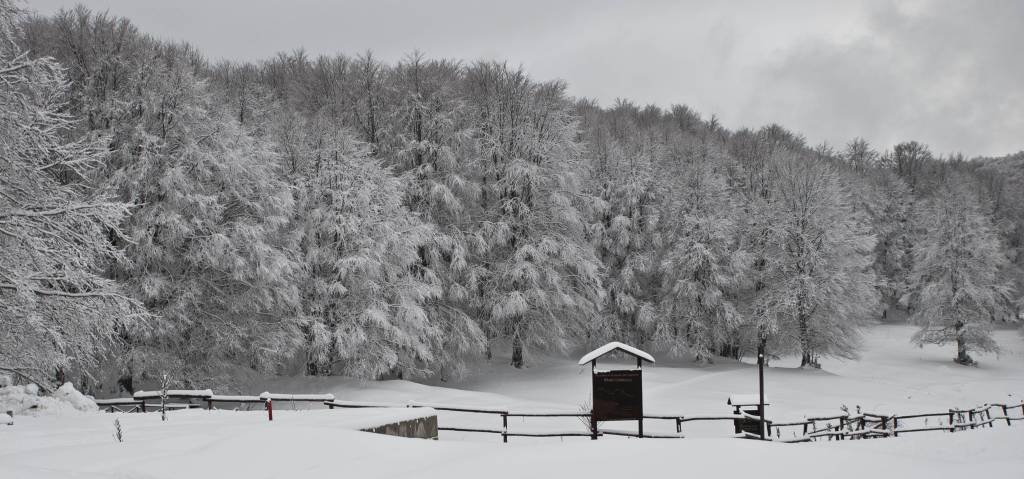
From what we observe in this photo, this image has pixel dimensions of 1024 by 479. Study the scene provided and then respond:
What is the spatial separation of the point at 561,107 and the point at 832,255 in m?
16.0

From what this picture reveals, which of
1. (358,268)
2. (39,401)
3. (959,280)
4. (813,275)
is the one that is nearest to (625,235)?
(813,275)

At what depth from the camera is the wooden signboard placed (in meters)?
11.8

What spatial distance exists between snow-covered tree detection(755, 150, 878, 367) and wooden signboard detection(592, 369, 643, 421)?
22.5m

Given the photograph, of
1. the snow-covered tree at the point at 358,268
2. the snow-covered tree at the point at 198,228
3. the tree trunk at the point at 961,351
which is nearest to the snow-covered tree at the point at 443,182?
the snow-covered tree at the point at 358,268

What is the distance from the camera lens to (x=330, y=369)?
2434cm

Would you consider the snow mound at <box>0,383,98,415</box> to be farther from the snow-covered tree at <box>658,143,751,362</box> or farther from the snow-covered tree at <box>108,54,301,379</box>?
the snow-covered tree at <box>658,143,751,362</box>

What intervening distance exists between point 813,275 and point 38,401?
32.1 m

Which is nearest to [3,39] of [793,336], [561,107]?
[561,107]

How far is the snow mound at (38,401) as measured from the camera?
40.6 feet

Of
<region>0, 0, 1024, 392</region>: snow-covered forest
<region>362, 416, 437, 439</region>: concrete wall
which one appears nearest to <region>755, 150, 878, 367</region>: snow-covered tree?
<region>0, 0, 1024, 392</region>: snow-covered forest

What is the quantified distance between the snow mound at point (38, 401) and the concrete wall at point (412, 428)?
20.9 feet

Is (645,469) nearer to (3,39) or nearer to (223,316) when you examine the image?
(3,39)

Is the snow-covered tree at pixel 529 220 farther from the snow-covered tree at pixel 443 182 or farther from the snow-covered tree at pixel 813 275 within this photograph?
the snow-covered tree at pixel 813 275

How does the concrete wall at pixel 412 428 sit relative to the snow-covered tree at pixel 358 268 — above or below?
below
